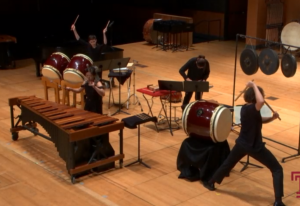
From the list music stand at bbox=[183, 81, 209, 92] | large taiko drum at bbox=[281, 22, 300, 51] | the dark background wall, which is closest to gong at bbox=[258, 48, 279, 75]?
music stand at bbox=[183, 81, 209, 92]

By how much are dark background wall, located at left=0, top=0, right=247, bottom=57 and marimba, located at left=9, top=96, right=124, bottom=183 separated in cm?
900

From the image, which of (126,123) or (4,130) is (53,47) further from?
(126,123)


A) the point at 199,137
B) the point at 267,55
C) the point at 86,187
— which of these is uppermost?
the point at 267,55

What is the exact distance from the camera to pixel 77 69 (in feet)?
31.5

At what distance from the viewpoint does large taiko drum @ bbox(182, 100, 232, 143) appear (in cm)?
690

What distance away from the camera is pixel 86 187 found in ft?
23.4

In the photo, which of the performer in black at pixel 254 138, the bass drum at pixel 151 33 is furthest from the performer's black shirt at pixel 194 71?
the bass drum at pixel 151 33

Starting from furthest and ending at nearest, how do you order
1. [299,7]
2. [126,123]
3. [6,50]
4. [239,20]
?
[239,20] < [299,7] < [6,50] < [126,123]

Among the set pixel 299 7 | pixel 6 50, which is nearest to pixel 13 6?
pixel 6 50

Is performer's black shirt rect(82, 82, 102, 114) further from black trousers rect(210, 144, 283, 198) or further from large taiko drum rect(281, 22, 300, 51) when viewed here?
large taiko drum rect(281, 22, 300, 51)

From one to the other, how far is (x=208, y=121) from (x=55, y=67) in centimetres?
415

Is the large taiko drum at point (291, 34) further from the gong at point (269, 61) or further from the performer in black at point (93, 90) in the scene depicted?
the performer in black at point (93, 90)

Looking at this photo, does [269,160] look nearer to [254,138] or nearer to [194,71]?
[254,138]

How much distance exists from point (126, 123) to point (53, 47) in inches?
214
